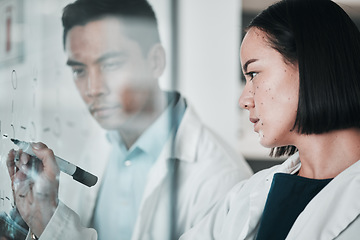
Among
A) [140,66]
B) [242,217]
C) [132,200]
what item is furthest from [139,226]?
[140,66]

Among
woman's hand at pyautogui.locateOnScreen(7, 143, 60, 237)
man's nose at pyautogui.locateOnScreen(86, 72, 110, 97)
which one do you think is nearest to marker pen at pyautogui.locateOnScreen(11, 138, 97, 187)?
woman's hand at pyautogui.locateOnScreen(7, 143, 60, 237)

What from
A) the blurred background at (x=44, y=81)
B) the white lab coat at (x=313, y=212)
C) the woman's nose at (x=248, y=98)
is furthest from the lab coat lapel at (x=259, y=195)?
the blurred background at (x=44, y=81)

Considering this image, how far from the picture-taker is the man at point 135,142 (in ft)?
2.00

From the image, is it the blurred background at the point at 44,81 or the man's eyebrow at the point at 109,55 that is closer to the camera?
the blurred background at the point at 44,81

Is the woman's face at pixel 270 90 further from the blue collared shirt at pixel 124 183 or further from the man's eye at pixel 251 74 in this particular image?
the blue collared shirt at pixel 124 183

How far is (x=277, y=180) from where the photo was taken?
61 centimetres

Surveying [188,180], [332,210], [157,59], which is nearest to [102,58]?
[157,59]

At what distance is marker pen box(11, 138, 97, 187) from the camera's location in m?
0.52

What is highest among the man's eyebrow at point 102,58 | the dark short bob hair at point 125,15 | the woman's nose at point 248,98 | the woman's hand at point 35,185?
the dark short bob hair at point 125,15

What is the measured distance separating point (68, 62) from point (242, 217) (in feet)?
1.10

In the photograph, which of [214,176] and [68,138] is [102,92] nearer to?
[68,138]

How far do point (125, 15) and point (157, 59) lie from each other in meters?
0.11

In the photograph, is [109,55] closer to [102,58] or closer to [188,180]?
[102,58]

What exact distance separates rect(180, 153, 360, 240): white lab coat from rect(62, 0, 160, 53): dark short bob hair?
31 centimetres
